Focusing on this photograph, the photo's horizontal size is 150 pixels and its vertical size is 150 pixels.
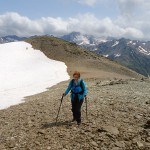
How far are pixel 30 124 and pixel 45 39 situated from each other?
85.3 metres

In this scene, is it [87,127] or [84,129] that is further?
[87,127]

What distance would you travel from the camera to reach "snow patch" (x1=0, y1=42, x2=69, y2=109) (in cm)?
4918

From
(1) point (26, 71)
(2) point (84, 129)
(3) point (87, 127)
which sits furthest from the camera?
(1) point (26, 71)

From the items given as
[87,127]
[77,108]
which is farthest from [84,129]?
[77,108]

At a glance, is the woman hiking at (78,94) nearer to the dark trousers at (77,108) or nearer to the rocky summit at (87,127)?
the dark trousers at (77,108)

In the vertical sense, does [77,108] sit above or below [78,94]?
below

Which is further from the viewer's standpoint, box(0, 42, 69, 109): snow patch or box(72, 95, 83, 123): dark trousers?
box(0, 42, 69, 109): snow patch

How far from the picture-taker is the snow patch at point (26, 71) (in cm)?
4918

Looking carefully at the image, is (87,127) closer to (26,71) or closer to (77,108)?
(77,108)

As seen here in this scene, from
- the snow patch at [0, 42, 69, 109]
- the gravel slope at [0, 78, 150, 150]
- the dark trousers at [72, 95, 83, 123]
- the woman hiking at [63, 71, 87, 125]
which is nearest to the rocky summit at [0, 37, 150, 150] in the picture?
the gravel slope at [0, 78, 150, 150]

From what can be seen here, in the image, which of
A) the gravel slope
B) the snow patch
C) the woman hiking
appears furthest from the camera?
the snow patch

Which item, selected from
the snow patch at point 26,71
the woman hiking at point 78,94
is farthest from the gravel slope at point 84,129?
the snow patch at point 26,71

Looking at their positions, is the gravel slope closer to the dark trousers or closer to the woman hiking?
the dark trousers

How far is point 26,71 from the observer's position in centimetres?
7075
